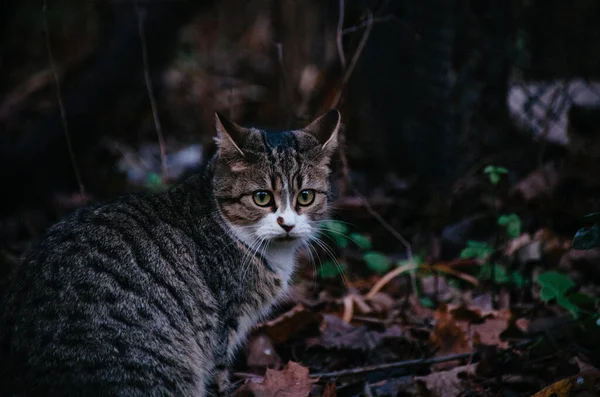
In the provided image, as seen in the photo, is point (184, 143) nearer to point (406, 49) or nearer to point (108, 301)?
point (406, 49)

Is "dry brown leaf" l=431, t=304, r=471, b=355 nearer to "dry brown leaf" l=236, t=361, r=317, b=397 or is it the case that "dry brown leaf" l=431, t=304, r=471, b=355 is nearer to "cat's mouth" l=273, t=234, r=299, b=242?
"dry brown leaf" l=236, t=361, r=317, b=397

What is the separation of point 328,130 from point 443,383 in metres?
Result: 1.49

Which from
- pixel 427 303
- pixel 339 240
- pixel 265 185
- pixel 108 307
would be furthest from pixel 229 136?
pixel 427 303

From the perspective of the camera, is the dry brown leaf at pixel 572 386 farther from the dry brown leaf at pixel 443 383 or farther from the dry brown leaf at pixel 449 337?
the dry brown leaf at pixel 449 337

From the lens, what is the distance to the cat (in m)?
2.87

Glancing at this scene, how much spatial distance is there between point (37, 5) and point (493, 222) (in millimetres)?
7750

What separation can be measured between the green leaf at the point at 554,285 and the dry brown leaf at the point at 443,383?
61cm

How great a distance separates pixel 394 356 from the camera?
3953mm

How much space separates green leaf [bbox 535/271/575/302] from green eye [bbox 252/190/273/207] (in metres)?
1.51

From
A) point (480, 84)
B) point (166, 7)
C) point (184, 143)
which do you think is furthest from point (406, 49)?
point (184, 143)

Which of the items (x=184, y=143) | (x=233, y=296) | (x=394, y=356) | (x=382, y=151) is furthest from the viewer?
(x=184, y=143)

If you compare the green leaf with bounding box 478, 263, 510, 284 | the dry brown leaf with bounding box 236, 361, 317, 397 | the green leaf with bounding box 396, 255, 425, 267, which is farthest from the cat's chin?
the green leaf with bounding box 478, 263, 510, 284

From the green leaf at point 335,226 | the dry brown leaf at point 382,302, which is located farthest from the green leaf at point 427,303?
the green leaf at point 335,226

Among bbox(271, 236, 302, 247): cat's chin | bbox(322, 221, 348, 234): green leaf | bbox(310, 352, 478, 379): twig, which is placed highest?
bbox(271, 236, 302, 247): cat's chin
